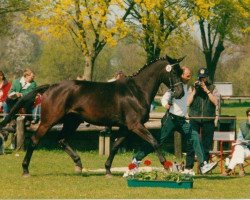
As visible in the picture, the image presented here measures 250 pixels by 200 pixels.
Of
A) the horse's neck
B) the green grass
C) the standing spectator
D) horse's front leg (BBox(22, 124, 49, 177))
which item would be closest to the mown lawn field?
the green grass

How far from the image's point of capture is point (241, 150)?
647 inches

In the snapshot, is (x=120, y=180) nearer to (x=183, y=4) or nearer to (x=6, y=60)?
(x=183, y=4)

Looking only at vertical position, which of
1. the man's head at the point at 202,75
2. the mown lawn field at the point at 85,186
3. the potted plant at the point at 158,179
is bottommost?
the mown lawn field at the point at 85,186

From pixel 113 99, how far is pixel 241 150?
2.95m

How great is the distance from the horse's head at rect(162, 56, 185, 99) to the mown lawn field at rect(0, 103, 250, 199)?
5.59 feet

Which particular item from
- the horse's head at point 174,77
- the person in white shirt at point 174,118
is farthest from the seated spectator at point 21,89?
the horse's head at point 174,77

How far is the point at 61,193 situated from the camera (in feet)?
41.3

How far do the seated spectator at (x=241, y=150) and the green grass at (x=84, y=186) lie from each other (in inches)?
12.8

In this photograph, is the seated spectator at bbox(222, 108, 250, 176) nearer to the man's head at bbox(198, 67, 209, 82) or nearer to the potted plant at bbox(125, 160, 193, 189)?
the man's head at bbox(198, 67, 209, 82)

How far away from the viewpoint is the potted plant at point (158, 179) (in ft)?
44.3

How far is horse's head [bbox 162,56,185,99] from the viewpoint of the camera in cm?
1518

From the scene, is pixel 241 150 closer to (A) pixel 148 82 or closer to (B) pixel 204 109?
(B) pixel 204 109

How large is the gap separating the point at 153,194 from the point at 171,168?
5.86 ft

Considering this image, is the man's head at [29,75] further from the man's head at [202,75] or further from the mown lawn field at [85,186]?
the man's head at [202,75]
